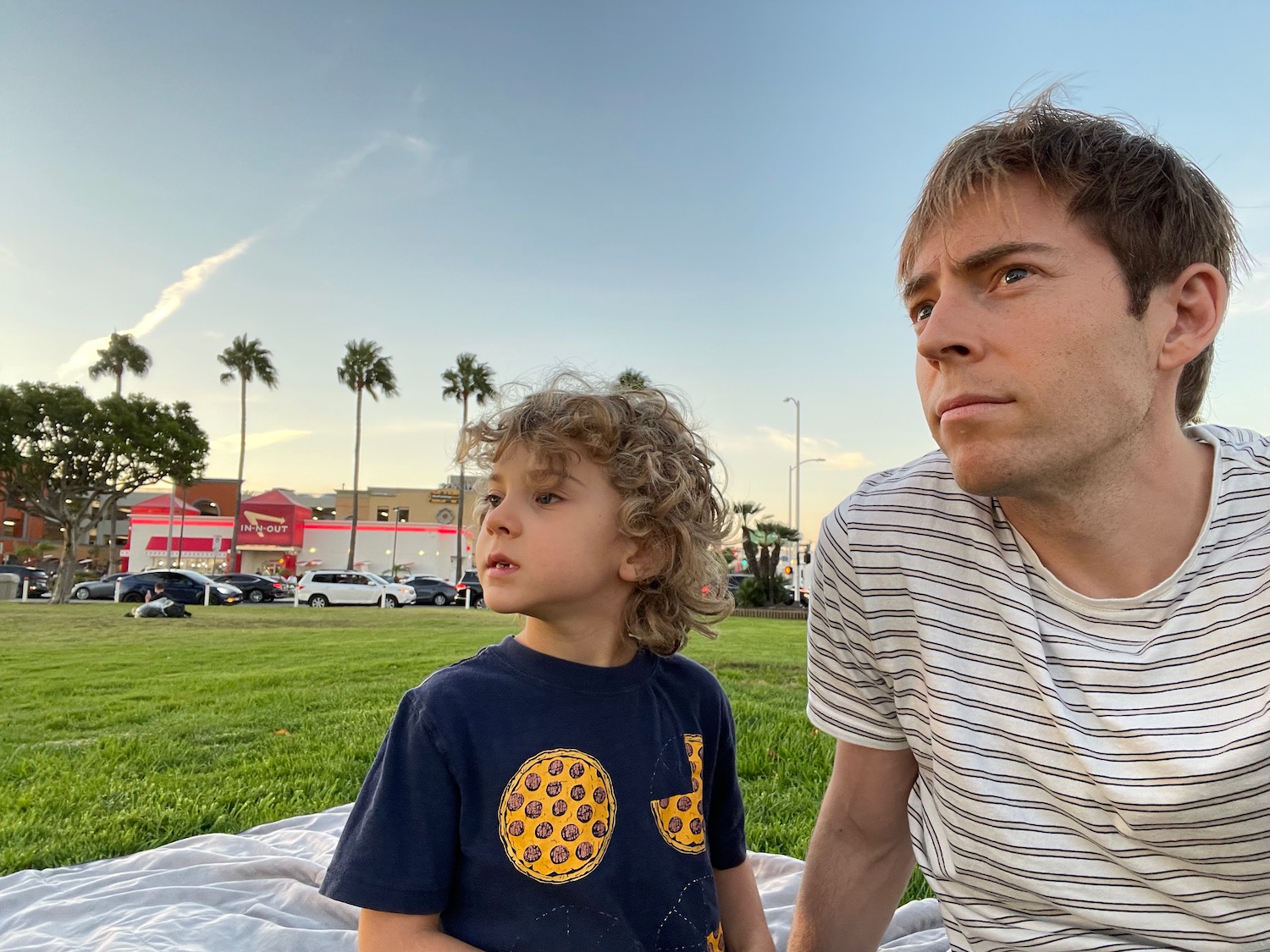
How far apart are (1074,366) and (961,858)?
980 mm

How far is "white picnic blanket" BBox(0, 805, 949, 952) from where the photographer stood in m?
2.59

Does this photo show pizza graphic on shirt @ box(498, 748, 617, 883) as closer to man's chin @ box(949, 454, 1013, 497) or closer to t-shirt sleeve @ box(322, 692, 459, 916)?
t-shirt sleeve @ box(322, 692, 459, 916)

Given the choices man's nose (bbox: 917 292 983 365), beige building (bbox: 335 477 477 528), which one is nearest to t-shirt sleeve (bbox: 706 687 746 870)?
man's nose (bbox: 917 292 983 365)

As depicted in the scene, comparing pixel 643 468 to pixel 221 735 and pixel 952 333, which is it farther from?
pixel 221 735

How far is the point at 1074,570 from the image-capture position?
1714 millimetres

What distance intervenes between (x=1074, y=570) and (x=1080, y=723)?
0.32 m

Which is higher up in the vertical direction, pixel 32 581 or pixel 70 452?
pixel 70 452

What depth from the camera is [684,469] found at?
95.4 inches

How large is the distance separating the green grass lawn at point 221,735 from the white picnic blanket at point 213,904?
19.1 inches

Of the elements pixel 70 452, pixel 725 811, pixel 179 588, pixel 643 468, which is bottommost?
pixel 179 588

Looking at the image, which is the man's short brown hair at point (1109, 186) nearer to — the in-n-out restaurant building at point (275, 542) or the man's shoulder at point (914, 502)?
the man's shoulder at point (914, 502)

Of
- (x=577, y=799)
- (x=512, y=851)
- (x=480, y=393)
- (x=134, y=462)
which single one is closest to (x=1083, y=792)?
(x=577, y=799)

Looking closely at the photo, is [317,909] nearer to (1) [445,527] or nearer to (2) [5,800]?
(2) [5,800]

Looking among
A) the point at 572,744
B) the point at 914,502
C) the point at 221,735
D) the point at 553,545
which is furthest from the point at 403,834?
the point at 221,735
